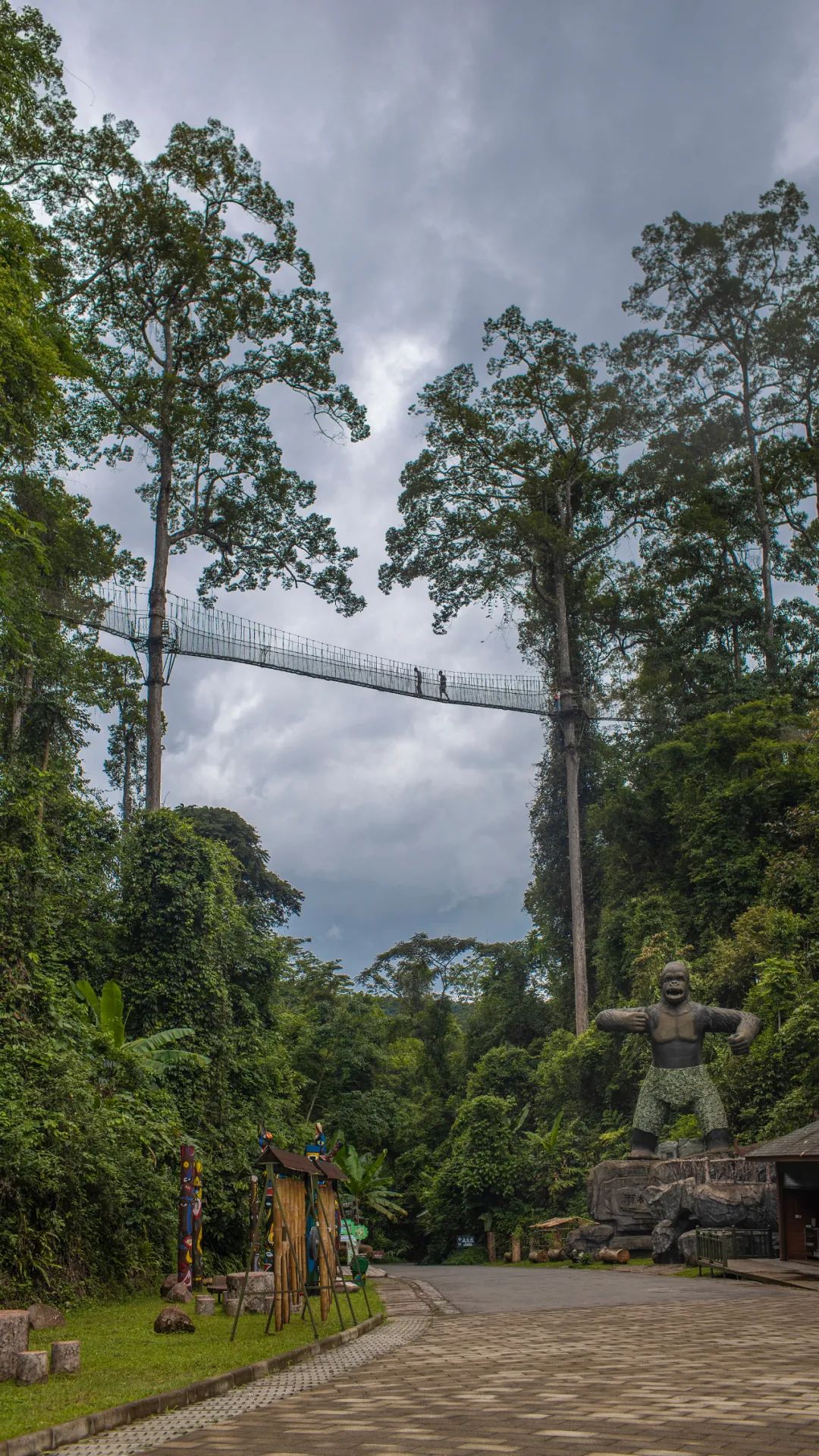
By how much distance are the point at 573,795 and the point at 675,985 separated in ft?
38.7

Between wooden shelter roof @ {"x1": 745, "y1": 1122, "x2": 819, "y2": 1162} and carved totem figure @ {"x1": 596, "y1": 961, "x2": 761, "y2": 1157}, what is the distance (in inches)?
208

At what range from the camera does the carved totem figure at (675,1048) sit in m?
21.5

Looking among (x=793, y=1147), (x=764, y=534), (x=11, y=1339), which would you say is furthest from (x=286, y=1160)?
(x=764, y=534)

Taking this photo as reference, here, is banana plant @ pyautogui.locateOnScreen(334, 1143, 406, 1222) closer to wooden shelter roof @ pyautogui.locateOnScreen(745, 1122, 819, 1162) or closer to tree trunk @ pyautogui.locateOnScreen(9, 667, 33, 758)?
wooden shelter roof @ pyautogui.locateOnScreen(745, 1122, 819, 1162)

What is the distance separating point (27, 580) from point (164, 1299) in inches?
513

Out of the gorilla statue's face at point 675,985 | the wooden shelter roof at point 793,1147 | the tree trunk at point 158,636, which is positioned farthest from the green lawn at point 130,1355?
the tree trunk at point 158,636

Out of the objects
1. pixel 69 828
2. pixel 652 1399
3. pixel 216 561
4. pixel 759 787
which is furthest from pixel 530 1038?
pixel 652 1399

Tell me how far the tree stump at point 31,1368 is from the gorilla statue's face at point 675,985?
52.6 feet

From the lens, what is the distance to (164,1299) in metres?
14.1

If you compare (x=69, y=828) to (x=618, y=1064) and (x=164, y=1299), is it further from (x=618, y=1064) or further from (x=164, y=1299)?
(x=618, y=1064)

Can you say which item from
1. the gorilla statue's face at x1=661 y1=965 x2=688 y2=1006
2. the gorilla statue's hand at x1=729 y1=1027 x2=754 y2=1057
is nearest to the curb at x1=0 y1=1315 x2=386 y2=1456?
the gorilla statue's hand at x1=729 y1=1027 x2=754 y2=1057

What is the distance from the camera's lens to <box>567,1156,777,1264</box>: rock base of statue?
17.7 metres

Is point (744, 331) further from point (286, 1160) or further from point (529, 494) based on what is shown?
point (286, 1160)

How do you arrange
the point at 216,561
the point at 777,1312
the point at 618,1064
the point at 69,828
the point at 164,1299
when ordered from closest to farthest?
1. the point at 777,1312
2. the point at 164,1299
3. the point at 69,828
4. the point at 216,561
5. the point at 618,1064
